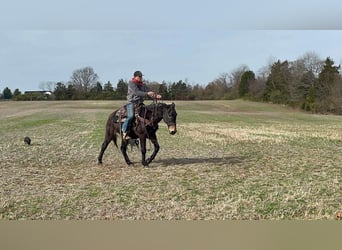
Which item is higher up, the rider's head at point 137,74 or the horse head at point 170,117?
the rider's head at point 137,74

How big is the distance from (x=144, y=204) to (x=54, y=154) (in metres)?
6.15

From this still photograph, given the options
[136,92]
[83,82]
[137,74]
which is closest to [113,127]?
[136,92]

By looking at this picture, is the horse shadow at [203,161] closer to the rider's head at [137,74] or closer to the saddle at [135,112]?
the saddle at [135,112]

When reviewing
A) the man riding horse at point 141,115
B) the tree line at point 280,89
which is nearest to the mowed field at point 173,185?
the man riding horse at point 141,115

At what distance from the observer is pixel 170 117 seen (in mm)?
7562

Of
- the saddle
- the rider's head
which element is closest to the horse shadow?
the saddle

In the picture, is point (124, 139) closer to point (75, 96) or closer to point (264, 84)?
point (75, 96)

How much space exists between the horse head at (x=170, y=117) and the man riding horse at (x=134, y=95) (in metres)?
0.33

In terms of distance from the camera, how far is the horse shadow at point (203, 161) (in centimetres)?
862

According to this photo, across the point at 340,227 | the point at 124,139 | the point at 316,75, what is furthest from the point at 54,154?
the point at 316,75

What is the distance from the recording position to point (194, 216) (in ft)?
14.5

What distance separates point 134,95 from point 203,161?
2877 millimetres

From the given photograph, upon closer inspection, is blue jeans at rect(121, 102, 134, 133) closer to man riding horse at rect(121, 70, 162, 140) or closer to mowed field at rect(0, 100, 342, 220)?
man riding horse at rect(121, 70, 162, 140)

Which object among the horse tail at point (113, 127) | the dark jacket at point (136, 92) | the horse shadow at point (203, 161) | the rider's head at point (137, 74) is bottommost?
the horse shadow at point (203, 161)
